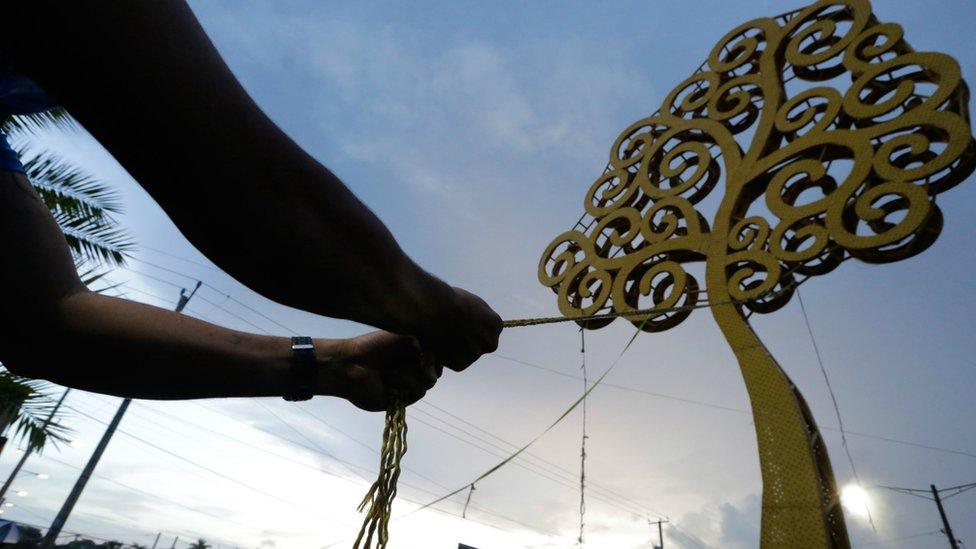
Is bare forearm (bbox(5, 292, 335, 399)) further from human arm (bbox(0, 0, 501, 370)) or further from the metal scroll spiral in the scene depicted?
the metal scroll spiral

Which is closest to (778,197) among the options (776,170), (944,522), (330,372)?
(776,170)

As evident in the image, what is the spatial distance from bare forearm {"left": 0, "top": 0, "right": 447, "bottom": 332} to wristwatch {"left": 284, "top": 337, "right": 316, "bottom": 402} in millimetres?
453

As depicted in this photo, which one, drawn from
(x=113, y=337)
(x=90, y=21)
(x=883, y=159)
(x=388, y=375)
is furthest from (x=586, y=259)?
(x=90, y=21)

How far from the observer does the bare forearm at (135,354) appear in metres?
0.86

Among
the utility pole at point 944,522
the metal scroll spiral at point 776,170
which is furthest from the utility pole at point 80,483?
the utility pole at point 944,522

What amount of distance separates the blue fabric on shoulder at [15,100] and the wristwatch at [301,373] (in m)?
0.55

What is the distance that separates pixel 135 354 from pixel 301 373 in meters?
0.28

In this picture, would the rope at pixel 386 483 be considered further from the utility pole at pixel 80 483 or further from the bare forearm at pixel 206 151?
the utility pole at pixel 80 483

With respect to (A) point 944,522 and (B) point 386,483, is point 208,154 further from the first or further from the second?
(A) point 944,522

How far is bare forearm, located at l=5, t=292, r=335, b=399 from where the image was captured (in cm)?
86

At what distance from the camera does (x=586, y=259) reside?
365 centimetres

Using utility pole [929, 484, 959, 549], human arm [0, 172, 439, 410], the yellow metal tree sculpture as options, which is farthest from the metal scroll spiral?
utility pole [929, 484, 959, 549]

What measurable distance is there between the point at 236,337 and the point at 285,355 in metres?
0.10

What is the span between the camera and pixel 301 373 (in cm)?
99
